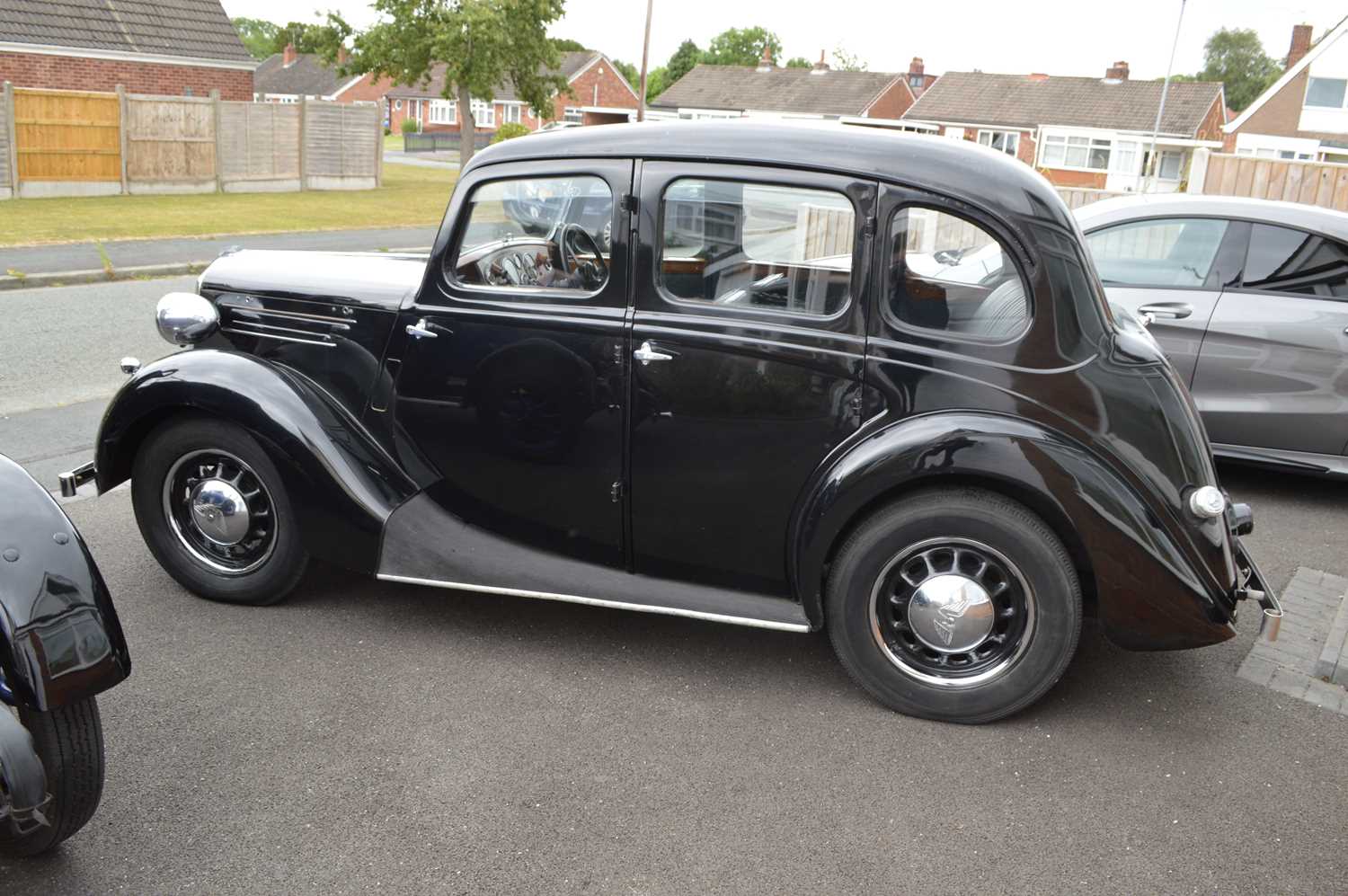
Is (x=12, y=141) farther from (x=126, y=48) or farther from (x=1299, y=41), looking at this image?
(x=1299, y=41)

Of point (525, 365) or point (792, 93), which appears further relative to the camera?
point (792, 93)

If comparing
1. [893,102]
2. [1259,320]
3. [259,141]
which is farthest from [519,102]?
[1259,320]

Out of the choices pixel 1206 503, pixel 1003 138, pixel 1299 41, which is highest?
pixel 1299 41

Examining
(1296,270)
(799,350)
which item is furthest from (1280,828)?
(1296,270)

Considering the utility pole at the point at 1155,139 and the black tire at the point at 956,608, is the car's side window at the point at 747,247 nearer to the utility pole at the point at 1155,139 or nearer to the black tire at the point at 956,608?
the black tire at the point at 956,608

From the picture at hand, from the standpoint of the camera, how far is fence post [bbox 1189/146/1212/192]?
13961 millimetres

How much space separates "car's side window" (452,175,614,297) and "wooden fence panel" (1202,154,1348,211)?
37.4 feet

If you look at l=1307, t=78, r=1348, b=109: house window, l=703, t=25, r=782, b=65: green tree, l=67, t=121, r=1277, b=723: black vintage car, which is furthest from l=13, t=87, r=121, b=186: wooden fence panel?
l=703, t=25, r=782, b=65: green tree

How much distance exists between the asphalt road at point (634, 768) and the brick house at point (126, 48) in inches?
1085

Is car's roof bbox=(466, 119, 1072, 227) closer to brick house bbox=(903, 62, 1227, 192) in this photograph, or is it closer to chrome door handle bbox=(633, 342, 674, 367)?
chrome door handle bbox=(633, 342, 674, 367)

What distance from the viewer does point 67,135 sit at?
68.5ft

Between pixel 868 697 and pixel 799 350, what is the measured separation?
1.28 meters

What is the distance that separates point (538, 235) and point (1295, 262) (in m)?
4.61

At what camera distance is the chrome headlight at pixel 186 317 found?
14.9ft
